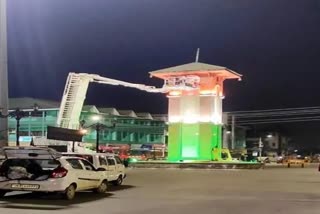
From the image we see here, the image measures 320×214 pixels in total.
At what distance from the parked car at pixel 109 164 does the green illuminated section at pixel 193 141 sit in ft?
132

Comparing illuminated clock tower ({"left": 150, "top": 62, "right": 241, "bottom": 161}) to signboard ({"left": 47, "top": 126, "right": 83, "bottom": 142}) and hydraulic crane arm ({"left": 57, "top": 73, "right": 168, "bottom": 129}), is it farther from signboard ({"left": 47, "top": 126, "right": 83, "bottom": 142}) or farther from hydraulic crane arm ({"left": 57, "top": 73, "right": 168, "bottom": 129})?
signboard ({"left": 47, "top": 126, "right": 83, "bottom": 142})

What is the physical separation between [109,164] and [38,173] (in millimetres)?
6514

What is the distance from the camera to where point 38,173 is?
17.0 meters

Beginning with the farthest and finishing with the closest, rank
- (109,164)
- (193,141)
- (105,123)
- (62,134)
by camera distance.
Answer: (105,123) < (193,141) < (62,134) < (109,164)

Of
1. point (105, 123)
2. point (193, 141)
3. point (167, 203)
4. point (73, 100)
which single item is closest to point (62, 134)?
point (73, 100)

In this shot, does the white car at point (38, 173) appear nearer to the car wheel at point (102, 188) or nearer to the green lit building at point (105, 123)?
the car wheel at point (102, 188)

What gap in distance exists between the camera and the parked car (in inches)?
871

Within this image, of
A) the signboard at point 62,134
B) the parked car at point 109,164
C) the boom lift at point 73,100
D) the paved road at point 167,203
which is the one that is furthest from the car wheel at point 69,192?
the boom lift at point 73,100

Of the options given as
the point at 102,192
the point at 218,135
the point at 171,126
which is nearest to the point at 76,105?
the point at 171,126

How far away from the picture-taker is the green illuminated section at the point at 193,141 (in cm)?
6450

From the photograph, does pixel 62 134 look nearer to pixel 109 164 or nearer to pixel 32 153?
pixel 109 164

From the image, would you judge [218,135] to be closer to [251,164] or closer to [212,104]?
[212,104]

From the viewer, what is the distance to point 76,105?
189 ft

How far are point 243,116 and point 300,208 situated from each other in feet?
362
